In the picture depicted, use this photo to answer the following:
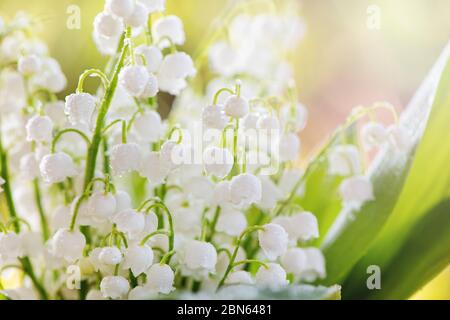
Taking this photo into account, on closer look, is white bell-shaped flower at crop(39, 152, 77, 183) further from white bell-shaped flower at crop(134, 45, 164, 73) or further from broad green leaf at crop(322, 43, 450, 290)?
broad green leaf at crop(322, 43, 450, 290)

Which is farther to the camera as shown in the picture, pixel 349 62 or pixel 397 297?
pixel 349 62

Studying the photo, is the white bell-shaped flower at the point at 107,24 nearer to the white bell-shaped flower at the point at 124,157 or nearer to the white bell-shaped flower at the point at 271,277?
the white bell-shaped flower at the point at 124,157

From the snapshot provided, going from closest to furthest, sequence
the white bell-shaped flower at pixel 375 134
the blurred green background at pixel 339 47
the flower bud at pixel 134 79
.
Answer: the flower bud at pixel 134 79, the white bell-shaped flower at pixel 375 134, the blurred green background at pixel 339 47

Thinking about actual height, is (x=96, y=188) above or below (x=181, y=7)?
below

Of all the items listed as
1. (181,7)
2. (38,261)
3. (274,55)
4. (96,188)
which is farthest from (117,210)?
(181,7)

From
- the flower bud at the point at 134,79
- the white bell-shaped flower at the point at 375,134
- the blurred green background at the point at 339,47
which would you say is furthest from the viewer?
the blurred green background at the point at 339,47

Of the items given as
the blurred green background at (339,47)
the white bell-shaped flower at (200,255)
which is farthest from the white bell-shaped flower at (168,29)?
the blurred green background at (339,47)

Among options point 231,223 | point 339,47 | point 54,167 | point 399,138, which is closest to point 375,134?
point 399,138
